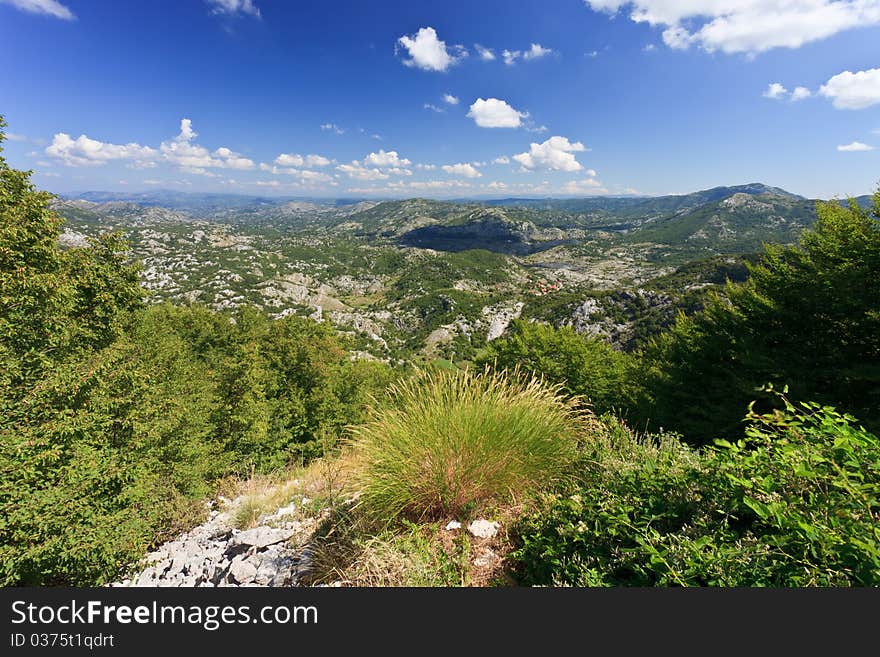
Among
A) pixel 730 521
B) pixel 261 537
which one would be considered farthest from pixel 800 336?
pixel 261 537

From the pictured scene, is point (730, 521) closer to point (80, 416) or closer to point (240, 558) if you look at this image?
point (240, 558)

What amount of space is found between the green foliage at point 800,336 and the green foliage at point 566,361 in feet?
15.0

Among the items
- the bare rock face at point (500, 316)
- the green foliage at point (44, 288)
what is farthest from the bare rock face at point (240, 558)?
the bare rock face at point (500, 316)

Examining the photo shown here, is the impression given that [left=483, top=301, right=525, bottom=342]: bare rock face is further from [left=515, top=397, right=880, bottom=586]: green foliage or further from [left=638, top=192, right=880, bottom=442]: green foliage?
[left=515, top=397, right=880, bottom=586]: green foliage

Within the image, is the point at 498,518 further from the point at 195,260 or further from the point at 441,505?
the point at 195,260

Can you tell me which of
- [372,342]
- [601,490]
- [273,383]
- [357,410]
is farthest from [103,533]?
[372,342]

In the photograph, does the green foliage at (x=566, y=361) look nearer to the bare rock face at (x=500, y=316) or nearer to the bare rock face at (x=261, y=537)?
the bare rock face at (x=261, y=537)

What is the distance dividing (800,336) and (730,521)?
1312 cm

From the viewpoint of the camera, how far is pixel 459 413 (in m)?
3.91

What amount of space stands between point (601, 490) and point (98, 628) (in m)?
3.43

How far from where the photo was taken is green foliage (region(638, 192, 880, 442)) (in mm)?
9398

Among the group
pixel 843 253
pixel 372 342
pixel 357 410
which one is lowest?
pixel 372 342

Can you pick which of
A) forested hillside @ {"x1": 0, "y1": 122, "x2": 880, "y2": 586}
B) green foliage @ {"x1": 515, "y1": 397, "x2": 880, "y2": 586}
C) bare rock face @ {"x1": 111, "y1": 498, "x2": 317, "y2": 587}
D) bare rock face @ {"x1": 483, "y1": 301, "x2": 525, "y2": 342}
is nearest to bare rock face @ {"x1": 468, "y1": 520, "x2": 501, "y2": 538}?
forested hillside @ {"x1": 0, "y1": 122, "x2": 880, "y2": 586}

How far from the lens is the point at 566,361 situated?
20094 millimetres
